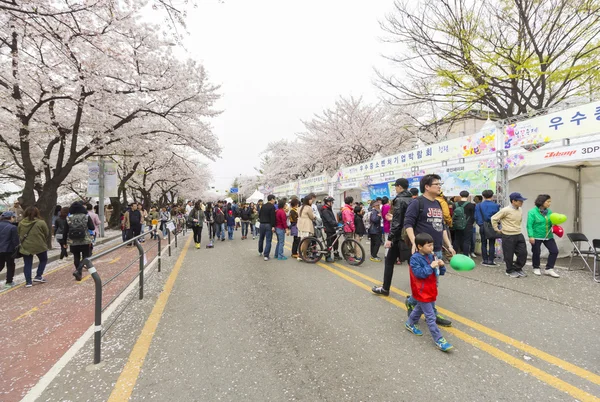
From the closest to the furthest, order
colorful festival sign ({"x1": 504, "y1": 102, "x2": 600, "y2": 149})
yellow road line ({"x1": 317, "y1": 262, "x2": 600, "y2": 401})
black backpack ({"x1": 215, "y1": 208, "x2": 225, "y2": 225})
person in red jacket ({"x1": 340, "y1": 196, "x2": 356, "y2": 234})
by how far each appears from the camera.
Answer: yellow road line ({"x1": 317, "y1": 262, "x2": 600, "y2": 401})
colorful festival sign ({"x1": 504, "y1": 102, "x2": 600, "y2": 149})
person in red jacket ({"x1": 340, "y1": 196, "x2": 356, "y2": 234})
black backpack ({"x1": 215, "y1": 208, "x2": 225, "y2": 225})

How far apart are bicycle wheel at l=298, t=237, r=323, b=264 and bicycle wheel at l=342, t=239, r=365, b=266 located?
637 millimetres

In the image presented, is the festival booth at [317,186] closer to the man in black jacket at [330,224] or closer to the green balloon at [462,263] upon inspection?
the man in black jacket at [330,224]

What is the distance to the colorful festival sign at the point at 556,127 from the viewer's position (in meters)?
5.57

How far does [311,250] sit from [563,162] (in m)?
5.70

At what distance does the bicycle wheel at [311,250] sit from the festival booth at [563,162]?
4980 mm

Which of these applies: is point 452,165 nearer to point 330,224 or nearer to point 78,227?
point 330,224

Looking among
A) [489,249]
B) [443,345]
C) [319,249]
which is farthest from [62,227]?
[489,249]

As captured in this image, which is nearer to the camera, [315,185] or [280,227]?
[280,227]

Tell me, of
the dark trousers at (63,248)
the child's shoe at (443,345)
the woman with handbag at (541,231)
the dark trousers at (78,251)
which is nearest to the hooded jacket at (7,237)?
the dark trousers at (78,251)

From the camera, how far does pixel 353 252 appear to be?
277 inches

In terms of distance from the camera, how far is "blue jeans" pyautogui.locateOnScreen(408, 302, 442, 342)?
9.45ft

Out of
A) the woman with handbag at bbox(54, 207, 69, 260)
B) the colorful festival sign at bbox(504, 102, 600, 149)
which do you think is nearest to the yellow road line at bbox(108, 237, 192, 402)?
→ the woman with handbag at bbox(54, 207, 69, 260)

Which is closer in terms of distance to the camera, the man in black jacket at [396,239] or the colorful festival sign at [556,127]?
the man in black jacket at [396,239]

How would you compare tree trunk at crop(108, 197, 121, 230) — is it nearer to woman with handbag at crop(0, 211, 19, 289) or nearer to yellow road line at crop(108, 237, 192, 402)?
woman with handbag at crop(0, 211, 19, 289)
